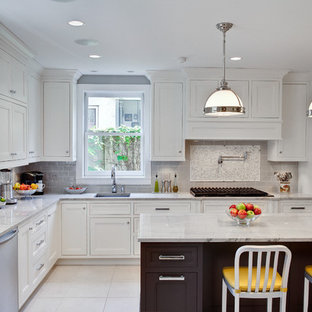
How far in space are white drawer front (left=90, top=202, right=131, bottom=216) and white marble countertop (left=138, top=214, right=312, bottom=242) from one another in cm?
127

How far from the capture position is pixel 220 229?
2822mm

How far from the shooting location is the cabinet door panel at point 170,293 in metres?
2.58

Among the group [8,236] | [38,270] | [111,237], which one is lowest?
[38,270]

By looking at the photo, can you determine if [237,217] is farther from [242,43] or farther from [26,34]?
[26,34]

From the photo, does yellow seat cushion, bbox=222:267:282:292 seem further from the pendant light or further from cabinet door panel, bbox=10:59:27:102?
cabinet door panel, bbox=10:59:27:102

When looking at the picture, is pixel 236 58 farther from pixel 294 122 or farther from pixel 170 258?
pixel 170 258

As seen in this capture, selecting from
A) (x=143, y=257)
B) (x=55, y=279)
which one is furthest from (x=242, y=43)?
(x=55, y=279)

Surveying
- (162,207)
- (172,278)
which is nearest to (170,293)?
(172,278)

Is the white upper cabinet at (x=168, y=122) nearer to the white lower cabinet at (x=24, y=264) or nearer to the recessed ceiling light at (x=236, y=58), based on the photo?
the recessed ceiling light at (x=236, y=58)

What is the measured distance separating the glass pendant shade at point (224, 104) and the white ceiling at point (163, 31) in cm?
61

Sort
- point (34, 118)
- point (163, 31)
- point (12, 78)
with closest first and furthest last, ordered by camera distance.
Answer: point (163, 31), point (12, 78), point (34, 118)

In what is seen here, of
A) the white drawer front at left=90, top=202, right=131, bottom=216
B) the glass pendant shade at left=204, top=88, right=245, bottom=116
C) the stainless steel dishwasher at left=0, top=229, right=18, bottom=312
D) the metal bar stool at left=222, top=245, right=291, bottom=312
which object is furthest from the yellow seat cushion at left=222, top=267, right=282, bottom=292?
the white drawer front at left=90, top=202, right=131, bottom=216

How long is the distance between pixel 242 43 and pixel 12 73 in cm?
238

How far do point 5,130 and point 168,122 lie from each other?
7.11 ft
